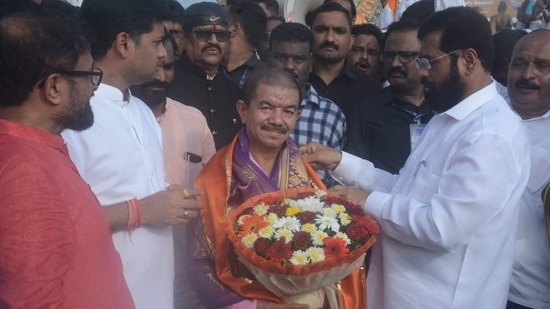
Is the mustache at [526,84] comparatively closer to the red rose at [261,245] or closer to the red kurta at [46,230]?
the red rose at [261,245]

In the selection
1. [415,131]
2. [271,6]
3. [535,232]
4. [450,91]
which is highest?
[450,91]

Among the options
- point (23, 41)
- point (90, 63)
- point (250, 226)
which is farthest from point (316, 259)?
point (23, 41)

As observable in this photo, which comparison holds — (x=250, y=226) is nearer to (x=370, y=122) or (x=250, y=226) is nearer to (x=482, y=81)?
(x=482, y=81)

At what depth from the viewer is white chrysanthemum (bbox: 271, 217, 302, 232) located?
2.94m

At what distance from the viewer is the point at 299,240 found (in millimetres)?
2855

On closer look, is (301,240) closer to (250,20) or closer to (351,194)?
(351,194)

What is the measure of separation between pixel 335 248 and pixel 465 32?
139 centimetres

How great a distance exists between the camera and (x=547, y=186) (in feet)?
12.0

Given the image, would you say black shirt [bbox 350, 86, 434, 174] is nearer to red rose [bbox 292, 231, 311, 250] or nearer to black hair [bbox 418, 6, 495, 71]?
black hair [bbox 418, 6, 495, 71]

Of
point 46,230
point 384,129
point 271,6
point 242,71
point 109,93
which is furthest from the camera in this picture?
point 271,6

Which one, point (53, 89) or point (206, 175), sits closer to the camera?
point (53, 89)

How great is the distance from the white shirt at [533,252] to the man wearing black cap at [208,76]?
2297mm

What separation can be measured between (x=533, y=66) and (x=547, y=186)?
40.2 inches

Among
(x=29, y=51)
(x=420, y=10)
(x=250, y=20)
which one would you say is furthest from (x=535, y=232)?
(x=420, y=10)
